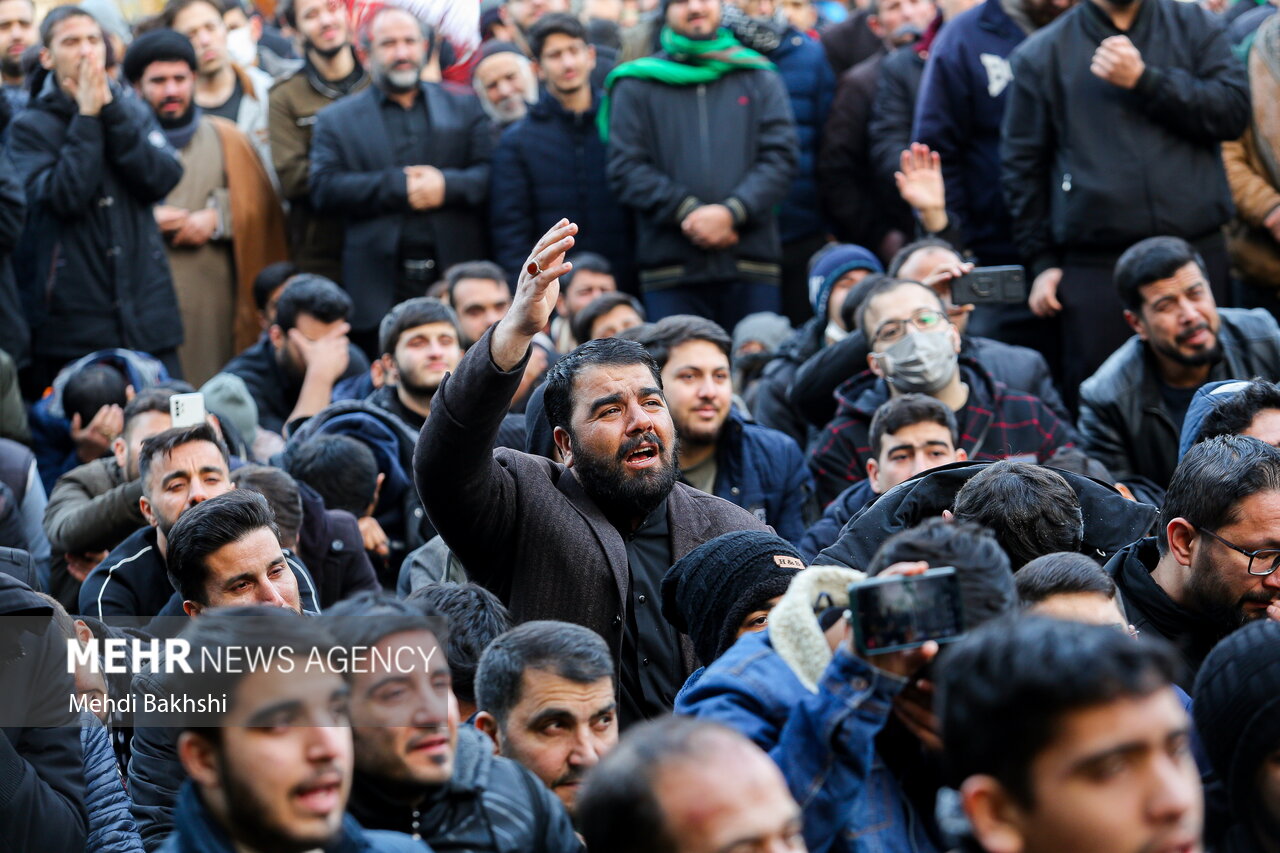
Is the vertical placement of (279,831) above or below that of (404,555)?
above

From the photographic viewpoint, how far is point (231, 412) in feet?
25.6

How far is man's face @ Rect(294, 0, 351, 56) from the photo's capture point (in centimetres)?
980

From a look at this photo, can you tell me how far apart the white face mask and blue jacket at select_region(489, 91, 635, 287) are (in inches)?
100

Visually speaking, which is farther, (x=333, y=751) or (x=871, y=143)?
(x=871, y=143)

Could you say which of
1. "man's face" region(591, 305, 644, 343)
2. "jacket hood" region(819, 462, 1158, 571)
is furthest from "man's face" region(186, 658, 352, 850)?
"man's face" region(591, 305, 644, 343)

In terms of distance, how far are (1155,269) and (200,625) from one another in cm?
480

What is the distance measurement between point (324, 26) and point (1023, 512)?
670 cm

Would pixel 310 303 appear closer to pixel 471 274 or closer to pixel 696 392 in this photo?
pixel 471 274

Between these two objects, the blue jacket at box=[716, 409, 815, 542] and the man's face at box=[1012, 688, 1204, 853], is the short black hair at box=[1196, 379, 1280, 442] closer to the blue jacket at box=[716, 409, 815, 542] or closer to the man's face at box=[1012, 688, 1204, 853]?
the blue jacket at box=[716, 409, 815, 542]

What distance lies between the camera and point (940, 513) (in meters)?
4.77

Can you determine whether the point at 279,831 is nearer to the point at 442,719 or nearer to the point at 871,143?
the point at 442,719

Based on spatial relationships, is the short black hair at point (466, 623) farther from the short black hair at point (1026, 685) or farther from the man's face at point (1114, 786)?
the man's face at point (1114, 786)

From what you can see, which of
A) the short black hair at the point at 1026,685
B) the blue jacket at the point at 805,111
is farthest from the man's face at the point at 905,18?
the short black hair at the point at 1026,685

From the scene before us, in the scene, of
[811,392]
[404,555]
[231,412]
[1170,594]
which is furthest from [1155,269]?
[231,412]
